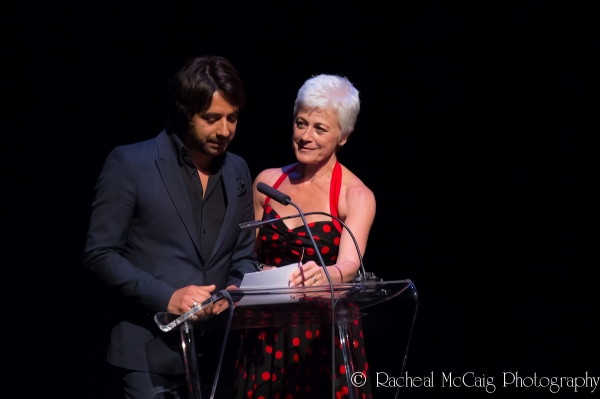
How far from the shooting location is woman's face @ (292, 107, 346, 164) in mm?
3123

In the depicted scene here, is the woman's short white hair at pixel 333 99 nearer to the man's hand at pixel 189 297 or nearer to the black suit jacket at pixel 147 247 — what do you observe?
the black suit jacket at pixel 147 247

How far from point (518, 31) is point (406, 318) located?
2.24m

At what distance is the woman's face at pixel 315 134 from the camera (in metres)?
3.12

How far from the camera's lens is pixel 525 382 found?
398 centimetres

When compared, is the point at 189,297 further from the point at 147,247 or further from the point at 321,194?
the point at 321,194

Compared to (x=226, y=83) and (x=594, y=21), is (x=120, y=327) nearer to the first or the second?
(x=226, y=83)

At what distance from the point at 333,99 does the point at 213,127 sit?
75cm

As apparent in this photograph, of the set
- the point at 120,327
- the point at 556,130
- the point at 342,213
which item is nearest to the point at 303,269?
the point at 120,327

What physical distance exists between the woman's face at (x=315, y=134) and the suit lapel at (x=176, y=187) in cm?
75

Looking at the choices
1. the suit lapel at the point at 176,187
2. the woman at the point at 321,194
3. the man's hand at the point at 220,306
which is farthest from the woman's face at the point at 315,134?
the man's hand at the point at 220,306

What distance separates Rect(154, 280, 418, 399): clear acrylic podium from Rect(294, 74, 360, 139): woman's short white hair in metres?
1.14

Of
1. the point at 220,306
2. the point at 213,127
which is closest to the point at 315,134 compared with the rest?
the point at 213,127

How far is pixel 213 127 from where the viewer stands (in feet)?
8.38

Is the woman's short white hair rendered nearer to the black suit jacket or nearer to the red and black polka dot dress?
the black suit jacket
